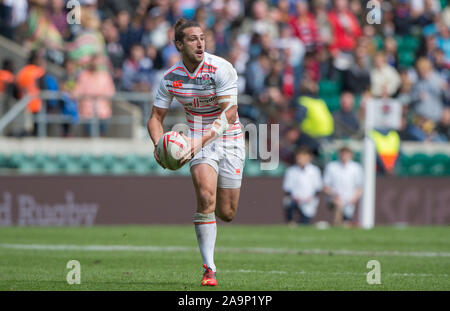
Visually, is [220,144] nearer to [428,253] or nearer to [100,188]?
[428,253]

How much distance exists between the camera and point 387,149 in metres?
19.8

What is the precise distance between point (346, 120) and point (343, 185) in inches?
83.0

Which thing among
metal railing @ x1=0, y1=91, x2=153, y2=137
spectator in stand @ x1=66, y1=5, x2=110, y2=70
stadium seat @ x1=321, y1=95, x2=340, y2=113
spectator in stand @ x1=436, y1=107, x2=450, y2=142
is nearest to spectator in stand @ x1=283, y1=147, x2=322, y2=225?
stadium seat @ x1=321, y1=95, x2=340, y2=113

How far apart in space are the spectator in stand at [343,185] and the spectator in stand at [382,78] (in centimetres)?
294

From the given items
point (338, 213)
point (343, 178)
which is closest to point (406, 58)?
point (343, 178)

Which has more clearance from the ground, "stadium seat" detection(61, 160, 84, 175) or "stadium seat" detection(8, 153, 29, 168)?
"stadium seat" detection(8, 153, 29, 168)

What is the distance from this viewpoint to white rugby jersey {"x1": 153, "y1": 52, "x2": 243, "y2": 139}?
885 centimetres

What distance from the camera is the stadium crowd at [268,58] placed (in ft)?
62.7

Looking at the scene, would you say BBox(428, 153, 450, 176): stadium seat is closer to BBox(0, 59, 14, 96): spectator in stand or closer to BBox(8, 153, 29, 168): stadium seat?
BBox(8, 153, 29, 168): stadium seat

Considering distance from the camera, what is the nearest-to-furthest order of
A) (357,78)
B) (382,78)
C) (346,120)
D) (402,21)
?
(346,120) → (357,78) → (382,78) → (402,21)

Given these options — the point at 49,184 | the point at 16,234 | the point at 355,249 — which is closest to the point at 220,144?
the point at 355,249

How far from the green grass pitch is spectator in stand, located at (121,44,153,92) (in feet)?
12.1

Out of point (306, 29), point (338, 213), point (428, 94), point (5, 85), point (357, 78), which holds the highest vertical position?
point (306, 29)

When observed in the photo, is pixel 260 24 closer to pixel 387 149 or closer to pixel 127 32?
pixel 127 32
